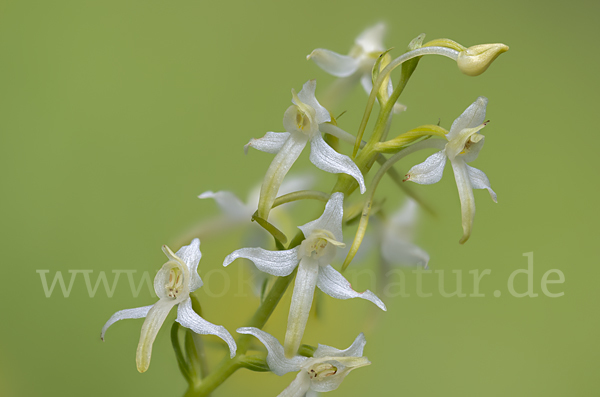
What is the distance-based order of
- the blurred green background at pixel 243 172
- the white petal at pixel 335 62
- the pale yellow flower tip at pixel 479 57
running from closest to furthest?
the pale yellow flower tip at pixel 479 57
the white petal at pixel 335 62
the blurred green background at pixel 243 172

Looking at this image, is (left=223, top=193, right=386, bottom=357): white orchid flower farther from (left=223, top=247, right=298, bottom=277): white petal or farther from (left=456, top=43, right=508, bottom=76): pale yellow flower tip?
(left=456, top=43, right=508, bottom=76): pale yellow flower tip

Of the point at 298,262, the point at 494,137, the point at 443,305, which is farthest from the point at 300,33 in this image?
the point at 298,262

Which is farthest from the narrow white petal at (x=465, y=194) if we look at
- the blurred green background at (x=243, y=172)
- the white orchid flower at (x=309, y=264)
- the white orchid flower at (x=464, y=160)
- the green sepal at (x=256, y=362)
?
the blurred green background at (x=243, y=172)

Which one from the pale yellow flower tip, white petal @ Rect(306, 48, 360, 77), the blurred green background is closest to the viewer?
the pale yellow flower tip

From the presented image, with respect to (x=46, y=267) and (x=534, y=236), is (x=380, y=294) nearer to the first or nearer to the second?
(x=46, y=267)

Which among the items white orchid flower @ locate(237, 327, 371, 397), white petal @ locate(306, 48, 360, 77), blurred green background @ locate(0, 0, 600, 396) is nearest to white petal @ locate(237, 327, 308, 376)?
white orchid flower @ locate(237, 327, 371, 397)

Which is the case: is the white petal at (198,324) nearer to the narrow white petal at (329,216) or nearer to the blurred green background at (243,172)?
the narrow white petal at (329,216)
